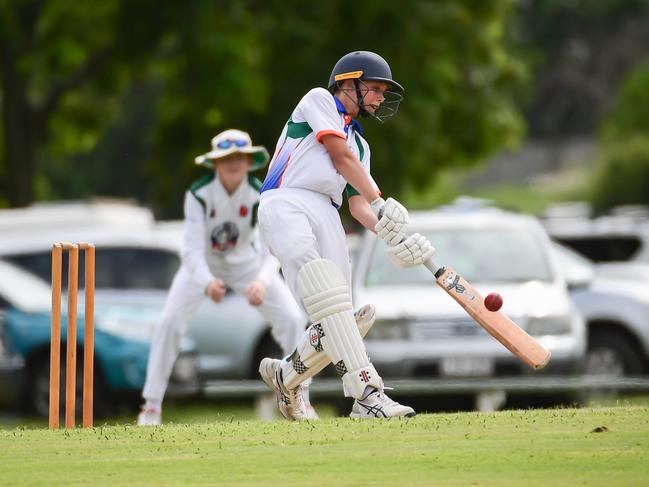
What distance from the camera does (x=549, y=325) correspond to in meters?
13.7

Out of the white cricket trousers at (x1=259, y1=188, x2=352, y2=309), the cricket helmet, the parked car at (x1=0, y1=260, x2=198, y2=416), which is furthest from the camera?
the parked car at (x1=0, y1=260, x2=198, y2=416)

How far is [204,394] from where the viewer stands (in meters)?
13.0

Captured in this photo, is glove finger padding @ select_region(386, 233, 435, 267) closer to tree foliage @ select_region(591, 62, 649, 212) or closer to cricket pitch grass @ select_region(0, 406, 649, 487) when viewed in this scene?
cricket pitch grass @ select_region(0, 406, 649, 487)

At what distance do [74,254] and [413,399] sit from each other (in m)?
5.92

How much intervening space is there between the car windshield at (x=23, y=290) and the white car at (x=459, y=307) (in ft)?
8.56

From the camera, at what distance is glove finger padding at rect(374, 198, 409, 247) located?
8.11 meters

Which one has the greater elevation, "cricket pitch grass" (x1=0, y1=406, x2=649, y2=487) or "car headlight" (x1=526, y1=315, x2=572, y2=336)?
"car headlight" (x1=526, y1=315, x2=572, y2=336)

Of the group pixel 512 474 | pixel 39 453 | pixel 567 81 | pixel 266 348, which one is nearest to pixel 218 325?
pixel 266 348

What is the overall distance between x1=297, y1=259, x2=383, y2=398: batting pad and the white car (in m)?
5.43

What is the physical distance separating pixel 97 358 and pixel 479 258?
333 cm

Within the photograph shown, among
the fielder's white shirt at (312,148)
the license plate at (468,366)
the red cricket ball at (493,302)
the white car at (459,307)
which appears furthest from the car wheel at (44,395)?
the red cricket ball at (493,302)

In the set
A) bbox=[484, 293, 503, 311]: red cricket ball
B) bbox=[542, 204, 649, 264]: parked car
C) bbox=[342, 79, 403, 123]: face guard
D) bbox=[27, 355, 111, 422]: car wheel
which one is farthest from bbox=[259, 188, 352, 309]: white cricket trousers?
bbox=[542, 204, 649, 264]: parked car

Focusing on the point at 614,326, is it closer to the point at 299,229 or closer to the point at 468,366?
the point at 468,366

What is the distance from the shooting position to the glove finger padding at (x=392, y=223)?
8.11 metres
